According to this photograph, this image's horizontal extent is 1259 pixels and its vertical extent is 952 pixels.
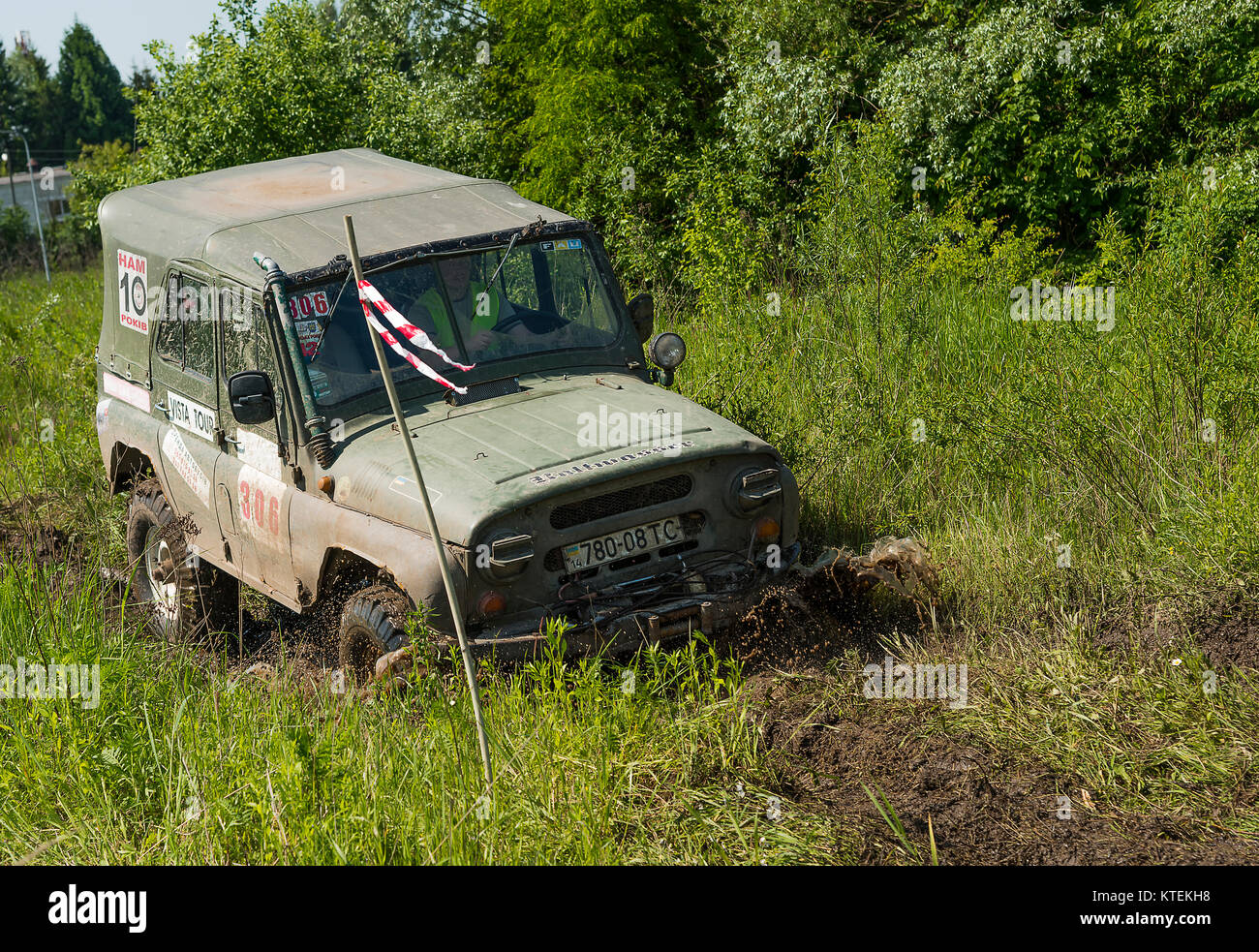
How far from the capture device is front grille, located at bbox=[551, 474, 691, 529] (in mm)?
5410

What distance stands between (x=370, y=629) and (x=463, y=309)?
1810 millimetres

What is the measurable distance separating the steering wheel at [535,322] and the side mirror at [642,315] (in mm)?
459

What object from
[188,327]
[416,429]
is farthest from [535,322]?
[188,327]

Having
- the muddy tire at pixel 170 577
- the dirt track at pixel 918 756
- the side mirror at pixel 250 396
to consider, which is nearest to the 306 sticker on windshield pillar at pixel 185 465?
the muddy tire at pixel 170 577

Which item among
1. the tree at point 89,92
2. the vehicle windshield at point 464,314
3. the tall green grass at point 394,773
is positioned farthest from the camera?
the tree at point 89,92

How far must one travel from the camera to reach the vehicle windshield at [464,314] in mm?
5988

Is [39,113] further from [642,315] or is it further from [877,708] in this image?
[877,708]

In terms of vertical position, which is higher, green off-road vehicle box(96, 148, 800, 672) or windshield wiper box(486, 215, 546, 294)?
windshield wiper box(486, 215, 546, 294)

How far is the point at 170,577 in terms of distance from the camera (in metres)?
7.37

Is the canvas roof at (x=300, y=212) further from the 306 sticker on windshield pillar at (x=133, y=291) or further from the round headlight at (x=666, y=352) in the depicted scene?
the round headlight at (x=666, y=352)

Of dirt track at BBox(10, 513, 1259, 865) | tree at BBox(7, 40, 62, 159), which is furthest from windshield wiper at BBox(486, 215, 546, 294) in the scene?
tree at BBox(7, 40, 62, 159)

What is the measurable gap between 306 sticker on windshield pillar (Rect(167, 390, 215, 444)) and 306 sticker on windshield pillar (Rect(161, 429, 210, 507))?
0.32ft

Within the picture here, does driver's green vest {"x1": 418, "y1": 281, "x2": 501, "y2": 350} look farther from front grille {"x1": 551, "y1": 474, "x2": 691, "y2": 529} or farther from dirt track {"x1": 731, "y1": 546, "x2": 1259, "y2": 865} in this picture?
dirt track {"x1": 731, "y1": 546, "x2": 1259, "y2": 865}
